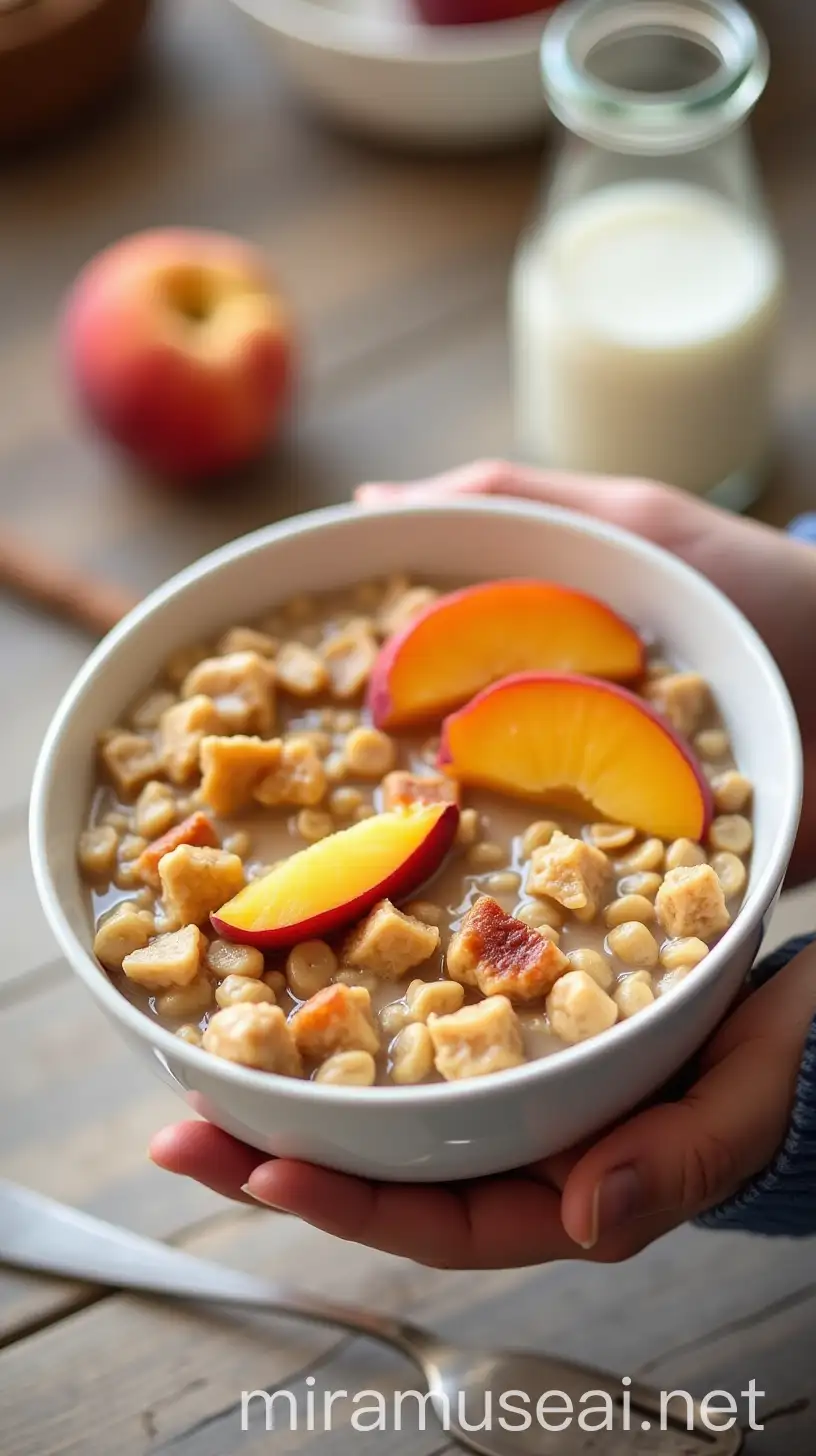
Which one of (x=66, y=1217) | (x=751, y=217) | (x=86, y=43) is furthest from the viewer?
(x=86, y=43)

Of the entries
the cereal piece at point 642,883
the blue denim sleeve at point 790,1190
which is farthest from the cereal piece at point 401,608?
the blue denim sleeve at point 790,1190

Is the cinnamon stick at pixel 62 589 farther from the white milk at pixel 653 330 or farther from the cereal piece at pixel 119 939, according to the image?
the cereal piece at pixel 119 939

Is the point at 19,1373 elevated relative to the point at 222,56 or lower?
lower

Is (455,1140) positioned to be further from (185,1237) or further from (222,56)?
(222,56)

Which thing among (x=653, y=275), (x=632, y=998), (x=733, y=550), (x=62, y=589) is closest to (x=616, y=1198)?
(x=632, y=998)

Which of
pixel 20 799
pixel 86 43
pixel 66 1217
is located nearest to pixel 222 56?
pixel 86 43

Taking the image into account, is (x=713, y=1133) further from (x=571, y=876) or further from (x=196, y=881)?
(x=196, y=881)
